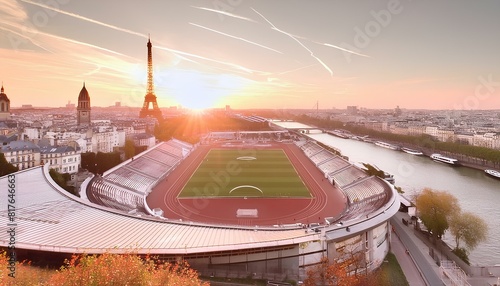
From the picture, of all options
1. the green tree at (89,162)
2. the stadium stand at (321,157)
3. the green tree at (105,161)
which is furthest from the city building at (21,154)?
the stadium stand at (321,157)

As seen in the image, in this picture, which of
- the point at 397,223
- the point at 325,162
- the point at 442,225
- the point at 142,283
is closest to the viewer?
the point at 142,283

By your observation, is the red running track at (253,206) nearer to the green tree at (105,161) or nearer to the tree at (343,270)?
the green tree at (105,161)

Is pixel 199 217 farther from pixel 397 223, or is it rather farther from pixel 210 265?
pixel 397 223

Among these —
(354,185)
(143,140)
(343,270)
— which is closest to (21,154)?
(143,140)

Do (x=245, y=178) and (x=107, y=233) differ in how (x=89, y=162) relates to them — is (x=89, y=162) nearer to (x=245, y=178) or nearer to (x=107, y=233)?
(x=245, y=178)

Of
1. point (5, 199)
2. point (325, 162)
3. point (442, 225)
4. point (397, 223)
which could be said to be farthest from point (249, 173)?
point (5, 199)

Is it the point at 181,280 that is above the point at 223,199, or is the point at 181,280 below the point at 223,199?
above

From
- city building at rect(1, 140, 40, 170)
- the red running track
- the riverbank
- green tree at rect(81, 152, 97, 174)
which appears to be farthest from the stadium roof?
the riverbank
